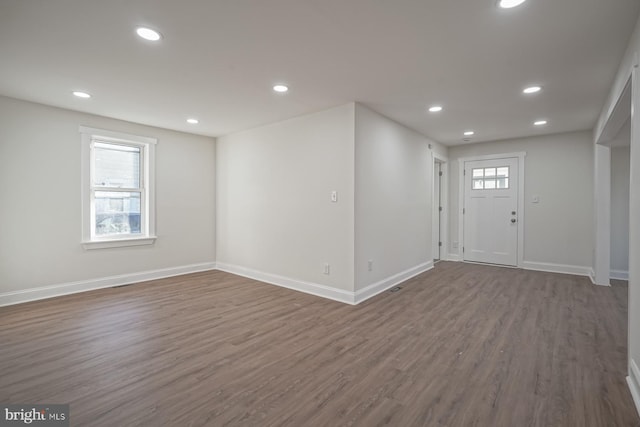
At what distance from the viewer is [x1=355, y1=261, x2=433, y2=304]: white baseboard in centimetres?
383

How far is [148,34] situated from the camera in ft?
7.43

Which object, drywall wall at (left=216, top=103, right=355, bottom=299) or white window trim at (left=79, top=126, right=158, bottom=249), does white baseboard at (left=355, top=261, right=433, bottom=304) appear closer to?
drywall wall at (left=216, top=103, right=355, bottom=299)

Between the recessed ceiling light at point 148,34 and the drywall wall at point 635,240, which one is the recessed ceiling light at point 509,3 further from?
the recessed ceiling light at point 148,34

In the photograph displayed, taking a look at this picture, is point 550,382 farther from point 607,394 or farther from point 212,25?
point 212,25

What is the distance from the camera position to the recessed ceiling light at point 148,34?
2205mm

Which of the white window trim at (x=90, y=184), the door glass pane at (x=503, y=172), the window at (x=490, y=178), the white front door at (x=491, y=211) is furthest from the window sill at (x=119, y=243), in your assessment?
the door glass pane at (x=503, y=172)

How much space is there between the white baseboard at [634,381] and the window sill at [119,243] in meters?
5.56

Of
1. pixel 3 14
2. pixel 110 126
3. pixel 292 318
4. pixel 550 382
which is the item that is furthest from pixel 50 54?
Result: pixel 550 382

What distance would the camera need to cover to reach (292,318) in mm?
3273

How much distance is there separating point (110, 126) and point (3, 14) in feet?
8.70

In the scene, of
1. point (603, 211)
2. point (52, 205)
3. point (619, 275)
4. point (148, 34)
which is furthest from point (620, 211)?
point (52, 205)

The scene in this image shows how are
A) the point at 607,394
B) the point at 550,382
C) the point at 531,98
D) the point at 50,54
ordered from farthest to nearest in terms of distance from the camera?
1. the point at 531,98
2. the point at 50,54
3. the point at 550,382
4. the point at 607,394

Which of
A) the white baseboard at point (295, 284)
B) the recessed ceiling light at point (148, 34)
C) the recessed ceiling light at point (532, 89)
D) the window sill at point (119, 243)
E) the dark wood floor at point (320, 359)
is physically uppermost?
the recessed ceiling light at point (532, 89)

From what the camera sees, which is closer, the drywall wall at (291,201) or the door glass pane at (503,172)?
the drywall wall at (291,201)
